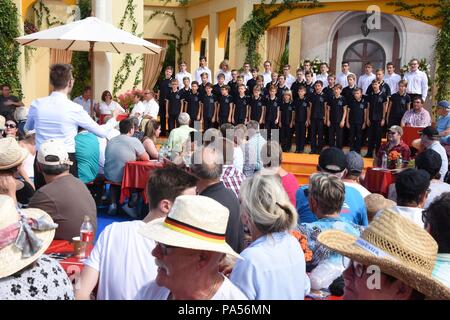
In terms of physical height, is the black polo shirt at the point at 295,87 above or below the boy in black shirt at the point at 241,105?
above

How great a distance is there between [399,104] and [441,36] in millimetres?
3350

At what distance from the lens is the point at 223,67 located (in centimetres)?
1452

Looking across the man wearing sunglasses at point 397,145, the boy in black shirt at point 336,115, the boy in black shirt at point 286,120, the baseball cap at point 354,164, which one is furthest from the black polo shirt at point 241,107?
the baseball cap at point 354,164

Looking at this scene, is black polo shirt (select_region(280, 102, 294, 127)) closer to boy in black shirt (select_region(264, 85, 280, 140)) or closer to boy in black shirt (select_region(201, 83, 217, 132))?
boy in black shirt (select_region(264, 85, 280, 140))

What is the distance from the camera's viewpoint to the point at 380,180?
7.98 metres

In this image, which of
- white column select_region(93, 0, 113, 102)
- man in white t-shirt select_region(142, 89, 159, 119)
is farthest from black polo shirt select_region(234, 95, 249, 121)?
white column select_region(93, 0, 113, 102)

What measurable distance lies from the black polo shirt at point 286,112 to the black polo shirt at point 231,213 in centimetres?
890

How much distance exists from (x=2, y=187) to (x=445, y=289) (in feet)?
9.91

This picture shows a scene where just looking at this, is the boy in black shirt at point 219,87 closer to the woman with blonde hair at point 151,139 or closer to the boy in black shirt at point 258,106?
the boy in black shirt at point 258,106

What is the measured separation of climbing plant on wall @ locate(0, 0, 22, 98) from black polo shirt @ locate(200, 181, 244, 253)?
38.1 ft

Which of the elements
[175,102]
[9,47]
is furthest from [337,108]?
[9,47]

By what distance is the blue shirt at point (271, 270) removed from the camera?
7.84ft

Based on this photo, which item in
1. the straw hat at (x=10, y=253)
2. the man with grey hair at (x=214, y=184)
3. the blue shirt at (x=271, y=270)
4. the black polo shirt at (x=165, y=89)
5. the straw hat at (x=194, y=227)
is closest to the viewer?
the straw hat at (x=194, y=227)

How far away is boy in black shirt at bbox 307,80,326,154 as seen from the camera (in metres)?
12.1
